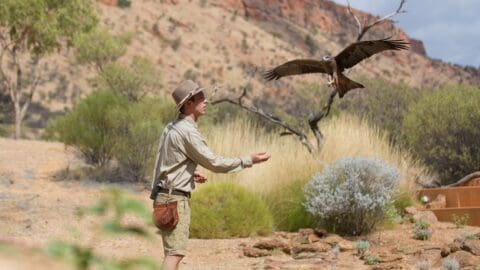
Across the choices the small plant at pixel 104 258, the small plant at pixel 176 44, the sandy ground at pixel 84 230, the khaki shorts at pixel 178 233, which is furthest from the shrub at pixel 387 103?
the small plant at pixel 176 44

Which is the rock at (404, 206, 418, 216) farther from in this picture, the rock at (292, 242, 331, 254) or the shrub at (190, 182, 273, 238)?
the rock at (292, 242, 331, 254)

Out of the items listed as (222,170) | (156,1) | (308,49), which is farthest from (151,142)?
(308,49)

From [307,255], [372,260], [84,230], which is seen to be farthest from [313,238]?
[84,230]

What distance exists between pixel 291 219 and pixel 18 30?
1828 cm

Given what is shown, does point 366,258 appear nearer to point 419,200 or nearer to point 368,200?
point 368,200

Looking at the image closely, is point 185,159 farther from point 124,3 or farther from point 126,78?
point 124,3

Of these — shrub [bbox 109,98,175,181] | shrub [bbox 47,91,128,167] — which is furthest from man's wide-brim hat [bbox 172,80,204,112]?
shrub [bbox 47,91,128,167]

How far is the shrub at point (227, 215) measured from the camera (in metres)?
9.27

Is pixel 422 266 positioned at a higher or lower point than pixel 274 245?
lower

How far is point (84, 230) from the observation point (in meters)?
9.65

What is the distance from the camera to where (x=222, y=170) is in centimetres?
449

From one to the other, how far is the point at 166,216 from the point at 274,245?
145 inches

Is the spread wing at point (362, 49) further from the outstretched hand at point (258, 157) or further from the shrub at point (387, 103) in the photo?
the shrub at point (387, 103)

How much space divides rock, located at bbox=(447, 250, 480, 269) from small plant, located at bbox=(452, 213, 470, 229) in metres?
2.76
